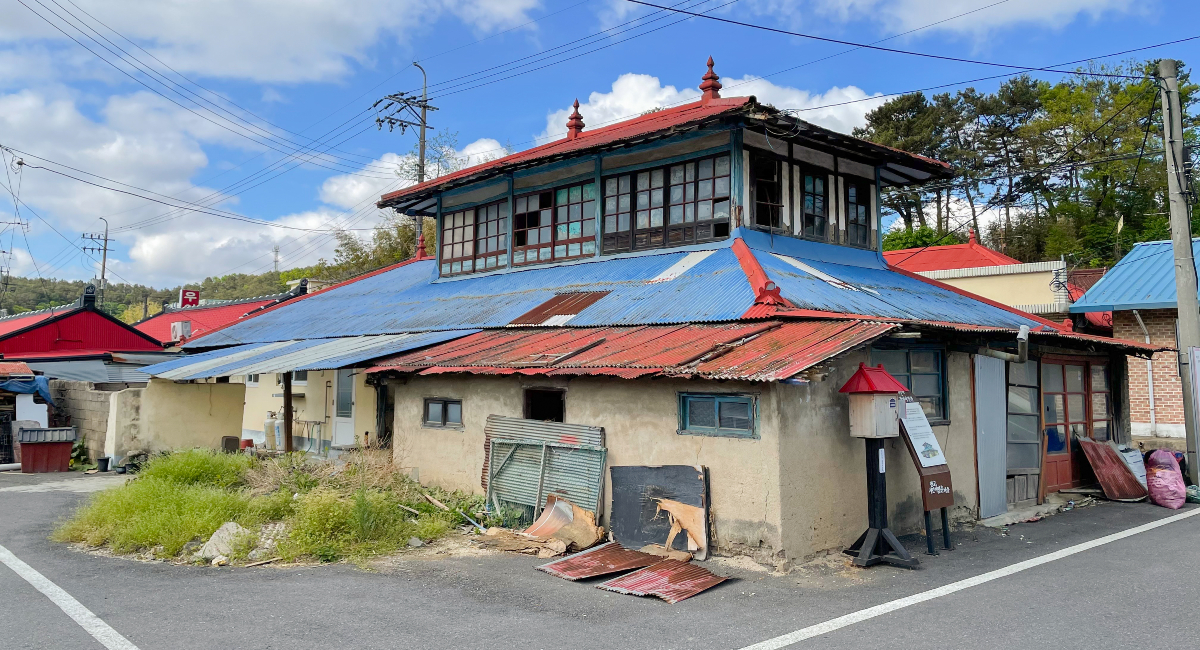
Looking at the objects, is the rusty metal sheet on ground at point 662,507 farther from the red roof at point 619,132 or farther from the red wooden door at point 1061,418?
the red wooden door at point 1061,418

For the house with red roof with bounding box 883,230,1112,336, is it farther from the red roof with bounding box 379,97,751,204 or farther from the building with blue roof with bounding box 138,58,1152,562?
the red roof with bounding box 379,97,751,204

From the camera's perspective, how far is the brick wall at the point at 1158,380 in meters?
18.7

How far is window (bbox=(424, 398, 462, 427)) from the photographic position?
1223 centimetres

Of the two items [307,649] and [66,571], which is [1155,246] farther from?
[66,571]

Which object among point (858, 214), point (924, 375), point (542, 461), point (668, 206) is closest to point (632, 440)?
point (542, 461)

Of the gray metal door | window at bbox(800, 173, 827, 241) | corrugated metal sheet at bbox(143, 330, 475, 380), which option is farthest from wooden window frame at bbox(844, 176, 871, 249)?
corrugated metal sheet at bbox(143, 330, 475, 380)

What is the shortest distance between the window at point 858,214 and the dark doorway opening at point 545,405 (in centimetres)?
659

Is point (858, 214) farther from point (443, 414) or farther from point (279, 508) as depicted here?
point (279, 508)

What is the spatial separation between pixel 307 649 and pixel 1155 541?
993cm

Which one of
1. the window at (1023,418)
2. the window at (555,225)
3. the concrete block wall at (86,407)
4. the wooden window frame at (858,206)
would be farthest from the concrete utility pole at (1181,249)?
the concrete block wall at (86,407)

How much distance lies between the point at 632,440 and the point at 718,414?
1263mm

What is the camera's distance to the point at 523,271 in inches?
664

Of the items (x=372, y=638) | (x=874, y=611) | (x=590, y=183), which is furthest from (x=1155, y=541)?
(x=590, y=183)

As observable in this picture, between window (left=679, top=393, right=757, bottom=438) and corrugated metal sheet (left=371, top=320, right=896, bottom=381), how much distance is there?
1.51ft
